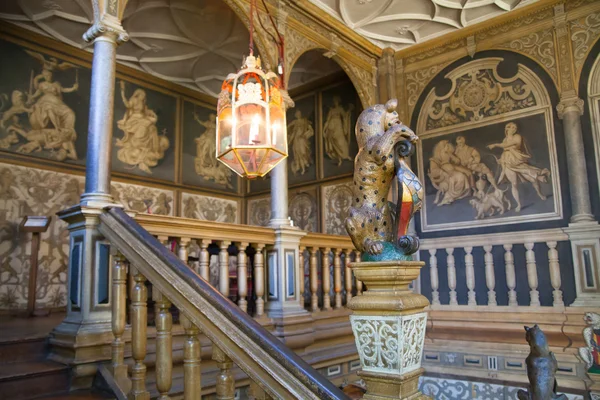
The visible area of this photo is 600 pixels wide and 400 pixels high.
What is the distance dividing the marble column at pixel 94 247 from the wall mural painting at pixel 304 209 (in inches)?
180

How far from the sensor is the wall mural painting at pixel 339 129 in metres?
7.22

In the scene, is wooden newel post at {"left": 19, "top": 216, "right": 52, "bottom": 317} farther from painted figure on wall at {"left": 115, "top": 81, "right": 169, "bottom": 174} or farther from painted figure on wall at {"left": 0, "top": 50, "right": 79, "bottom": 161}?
painted figure on wall at {"left": 115, "top": 81, "right": 169, "bottom": 174}

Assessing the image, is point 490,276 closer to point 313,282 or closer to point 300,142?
point 313,282

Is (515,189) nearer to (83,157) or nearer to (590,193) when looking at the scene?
(590,193)

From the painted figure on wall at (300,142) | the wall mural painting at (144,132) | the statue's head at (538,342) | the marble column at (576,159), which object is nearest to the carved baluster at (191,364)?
the statue's head at (538,342)

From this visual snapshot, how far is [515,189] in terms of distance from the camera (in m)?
5.76

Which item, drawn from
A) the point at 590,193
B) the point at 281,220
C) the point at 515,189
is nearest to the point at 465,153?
the point at 515,189

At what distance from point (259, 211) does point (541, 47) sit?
503cm

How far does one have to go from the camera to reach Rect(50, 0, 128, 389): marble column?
268 cm

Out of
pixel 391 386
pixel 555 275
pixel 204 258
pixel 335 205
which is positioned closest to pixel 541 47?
pixel 555 275

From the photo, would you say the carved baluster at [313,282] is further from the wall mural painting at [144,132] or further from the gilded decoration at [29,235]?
the wall mural painting at [144,132]

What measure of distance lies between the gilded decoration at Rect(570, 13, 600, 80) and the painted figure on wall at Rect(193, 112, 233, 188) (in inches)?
215

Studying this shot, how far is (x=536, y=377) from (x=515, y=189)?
12.5ft

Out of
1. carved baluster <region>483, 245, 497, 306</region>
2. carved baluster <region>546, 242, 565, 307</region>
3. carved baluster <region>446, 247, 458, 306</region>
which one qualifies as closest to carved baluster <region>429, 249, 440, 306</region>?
carved baluster <region>446, 247, 458, 306</region>
